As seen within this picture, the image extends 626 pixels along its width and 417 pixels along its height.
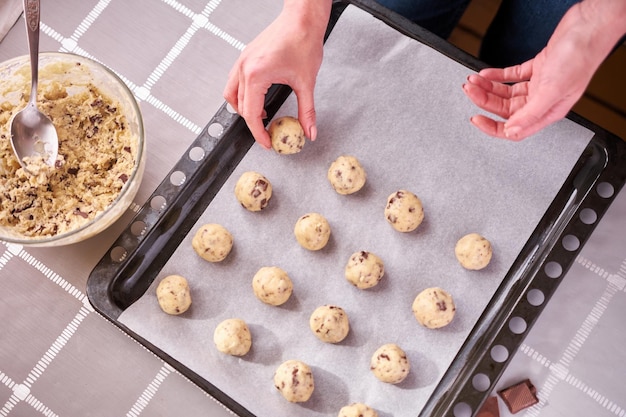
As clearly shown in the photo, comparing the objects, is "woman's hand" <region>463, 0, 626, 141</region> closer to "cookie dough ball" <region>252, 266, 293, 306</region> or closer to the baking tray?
the baking tray

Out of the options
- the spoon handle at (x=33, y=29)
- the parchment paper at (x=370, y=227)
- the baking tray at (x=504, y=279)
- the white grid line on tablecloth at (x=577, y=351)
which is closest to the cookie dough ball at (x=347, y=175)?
the parchment paper at (x=370, y=227)

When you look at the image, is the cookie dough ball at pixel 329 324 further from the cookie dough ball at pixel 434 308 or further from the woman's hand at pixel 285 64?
the woman's hand at pixel 285 64

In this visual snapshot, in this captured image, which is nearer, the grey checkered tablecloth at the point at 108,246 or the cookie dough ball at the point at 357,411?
the cookie dough ball at the point at 357,411

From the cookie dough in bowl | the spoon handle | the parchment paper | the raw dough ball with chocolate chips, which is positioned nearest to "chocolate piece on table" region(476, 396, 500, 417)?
the parchment paper

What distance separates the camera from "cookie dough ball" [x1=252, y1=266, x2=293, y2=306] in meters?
1.25

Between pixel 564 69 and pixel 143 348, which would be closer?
pixel 564 69

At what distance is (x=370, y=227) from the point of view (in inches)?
53.4

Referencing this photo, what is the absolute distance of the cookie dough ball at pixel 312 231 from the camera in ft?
4.21

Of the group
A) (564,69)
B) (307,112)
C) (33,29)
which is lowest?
(33,29)

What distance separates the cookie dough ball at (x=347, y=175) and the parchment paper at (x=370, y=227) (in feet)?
0.14

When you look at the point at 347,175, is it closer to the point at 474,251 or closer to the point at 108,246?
the point at 474,251

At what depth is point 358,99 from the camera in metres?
1.39

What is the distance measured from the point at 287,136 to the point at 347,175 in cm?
15

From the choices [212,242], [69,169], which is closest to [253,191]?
[212,242]
